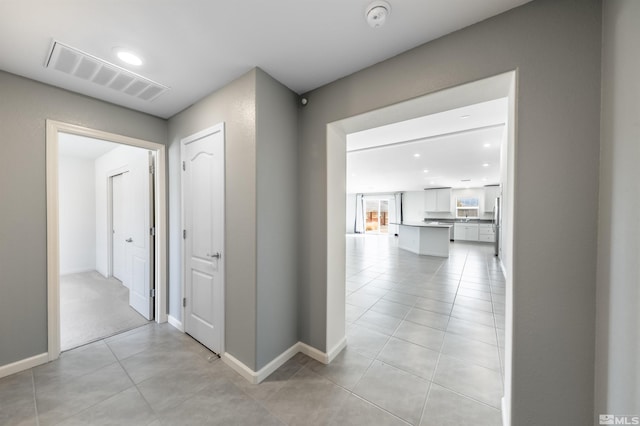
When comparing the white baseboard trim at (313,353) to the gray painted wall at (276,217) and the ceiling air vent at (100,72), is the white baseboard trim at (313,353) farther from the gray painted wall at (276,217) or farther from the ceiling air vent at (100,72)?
the ceiling air vent at (100,72)

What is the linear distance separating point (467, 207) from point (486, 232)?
1.36 metres

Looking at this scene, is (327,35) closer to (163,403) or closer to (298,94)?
(298,94)

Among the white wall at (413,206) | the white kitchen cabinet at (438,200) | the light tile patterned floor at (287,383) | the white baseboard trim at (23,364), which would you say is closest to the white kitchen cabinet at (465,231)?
the white kitchen cabinet at (438,200)

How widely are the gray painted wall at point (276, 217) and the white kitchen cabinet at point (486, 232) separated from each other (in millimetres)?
10346

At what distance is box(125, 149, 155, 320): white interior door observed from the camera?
9.39ft

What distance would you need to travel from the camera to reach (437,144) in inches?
167

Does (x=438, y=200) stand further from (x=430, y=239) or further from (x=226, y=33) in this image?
(x=226, y=33)

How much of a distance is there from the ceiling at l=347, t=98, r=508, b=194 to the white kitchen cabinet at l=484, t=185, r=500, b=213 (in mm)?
3122

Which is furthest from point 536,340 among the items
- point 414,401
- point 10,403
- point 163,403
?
point 10,403

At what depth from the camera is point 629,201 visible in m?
0.85

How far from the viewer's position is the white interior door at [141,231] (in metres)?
2.86

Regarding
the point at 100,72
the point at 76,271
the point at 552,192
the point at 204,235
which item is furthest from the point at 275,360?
the point at 76,271

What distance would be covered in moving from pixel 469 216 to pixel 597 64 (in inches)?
425

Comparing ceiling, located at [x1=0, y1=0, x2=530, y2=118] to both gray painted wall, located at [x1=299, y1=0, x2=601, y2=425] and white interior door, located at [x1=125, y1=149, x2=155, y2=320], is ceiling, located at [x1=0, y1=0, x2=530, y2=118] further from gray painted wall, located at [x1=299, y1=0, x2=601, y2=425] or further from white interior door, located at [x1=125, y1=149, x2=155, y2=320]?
white interior door, located at [x1=125, y1=149, x2=155, y2=320]
